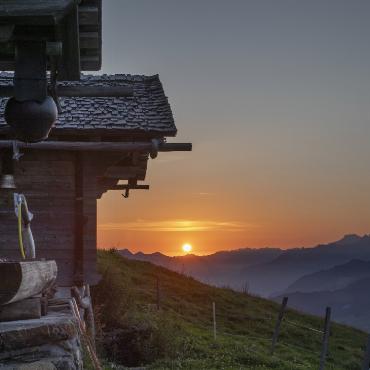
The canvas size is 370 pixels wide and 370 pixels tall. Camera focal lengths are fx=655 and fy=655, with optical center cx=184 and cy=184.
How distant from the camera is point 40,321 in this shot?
5.68 m

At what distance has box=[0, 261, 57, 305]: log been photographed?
5168 millimetres

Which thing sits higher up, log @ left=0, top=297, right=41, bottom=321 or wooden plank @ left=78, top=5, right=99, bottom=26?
wooden plank @ left=78, top=5, right=99, bottom=26

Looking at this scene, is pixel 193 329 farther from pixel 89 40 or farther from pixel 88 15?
pixel 88 15

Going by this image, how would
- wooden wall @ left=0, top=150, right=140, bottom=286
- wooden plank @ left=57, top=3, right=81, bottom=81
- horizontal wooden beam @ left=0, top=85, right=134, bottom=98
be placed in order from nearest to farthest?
wooden plank @ left=57, top=3, right=81, bottom=81, horizontal wooden beam @ left=0, top=85, right=134, bottom=98, wooden wall @ left=0, top=150, right=140, bottom=286

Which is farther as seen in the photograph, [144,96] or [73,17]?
[144,96]

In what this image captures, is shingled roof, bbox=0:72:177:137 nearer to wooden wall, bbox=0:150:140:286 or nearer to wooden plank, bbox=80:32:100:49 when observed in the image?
wooden wall, bbox=0:150:140:286

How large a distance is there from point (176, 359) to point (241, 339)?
29.5ft

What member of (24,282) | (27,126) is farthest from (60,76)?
(24,282)

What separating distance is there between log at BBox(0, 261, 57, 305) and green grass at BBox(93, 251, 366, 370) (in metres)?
7.80

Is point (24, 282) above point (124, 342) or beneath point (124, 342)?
above

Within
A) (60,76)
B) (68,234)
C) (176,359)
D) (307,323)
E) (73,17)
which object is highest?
(73,17)

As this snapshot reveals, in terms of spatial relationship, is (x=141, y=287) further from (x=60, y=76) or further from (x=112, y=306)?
(x=60, y=76)

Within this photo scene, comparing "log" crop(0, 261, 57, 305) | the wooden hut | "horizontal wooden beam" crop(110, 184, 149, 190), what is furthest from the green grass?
"log" crop(0, 261, 57, 305)

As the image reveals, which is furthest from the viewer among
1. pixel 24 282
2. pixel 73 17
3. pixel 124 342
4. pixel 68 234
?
pixel 124 342
